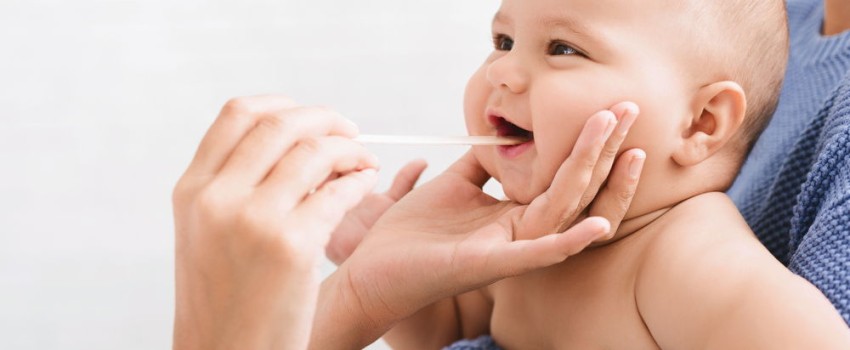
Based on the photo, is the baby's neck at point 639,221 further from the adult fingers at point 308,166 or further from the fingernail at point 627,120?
the adult fingers at point 308,166

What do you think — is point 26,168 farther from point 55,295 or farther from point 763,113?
point 763,113

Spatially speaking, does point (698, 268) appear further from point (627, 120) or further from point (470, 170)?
point (470, 170)

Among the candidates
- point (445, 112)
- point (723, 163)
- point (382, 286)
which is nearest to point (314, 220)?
point (382, 286)

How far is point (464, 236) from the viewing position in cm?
97

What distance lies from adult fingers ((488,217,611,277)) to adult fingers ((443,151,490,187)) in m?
0.28

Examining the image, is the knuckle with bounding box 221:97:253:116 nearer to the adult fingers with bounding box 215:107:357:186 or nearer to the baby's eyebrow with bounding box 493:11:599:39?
the adult fingers with bounding box 215:107:357:186

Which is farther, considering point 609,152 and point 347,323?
point 347,323

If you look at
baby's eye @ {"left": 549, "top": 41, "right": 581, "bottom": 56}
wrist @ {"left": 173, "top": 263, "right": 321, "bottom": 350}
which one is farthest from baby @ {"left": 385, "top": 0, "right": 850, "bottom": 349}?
wrist @ {"left": 173, "top": 263, "right": 321, "bottom": 350}

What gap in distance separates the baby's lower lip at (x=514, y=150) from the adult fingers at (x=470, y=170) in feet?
0.61

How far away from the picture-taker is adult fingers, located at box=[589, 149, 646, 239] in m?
0.84

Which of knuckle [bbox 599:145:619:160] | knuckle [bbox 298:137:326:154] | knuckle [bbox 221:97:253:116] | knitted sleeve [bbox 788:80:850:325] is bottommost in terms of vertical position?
knitted sleeve [bbox 788:80:850:325]

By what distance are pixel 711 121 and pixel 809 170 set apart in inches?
4.7

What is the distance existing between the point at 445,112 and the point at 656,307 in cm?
110

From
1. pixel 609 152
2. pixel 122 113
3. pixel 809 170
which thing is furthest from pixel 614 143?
pixel 122 113
